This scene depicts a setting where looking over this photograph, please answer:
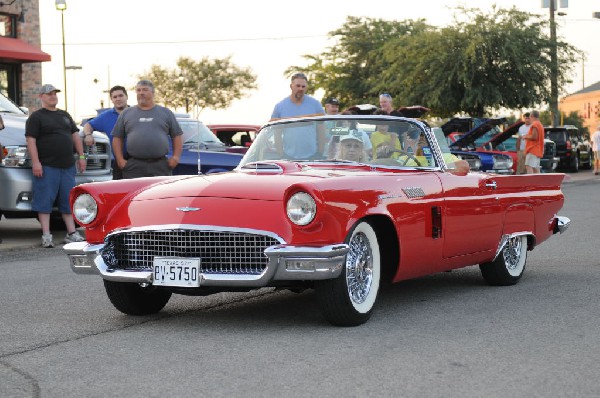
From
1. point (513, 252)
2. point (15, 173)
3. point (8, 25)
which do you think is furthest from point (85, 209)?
point (8, 25)

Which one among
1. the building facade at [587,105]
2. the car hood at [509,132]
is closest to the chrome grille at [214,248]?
the car hood at [509,132]

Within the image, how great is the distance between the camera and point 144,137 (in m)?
10.8

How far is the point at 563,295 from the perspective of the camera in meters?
7.95

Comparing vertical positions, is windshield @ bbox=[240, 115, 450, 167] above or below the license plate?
above

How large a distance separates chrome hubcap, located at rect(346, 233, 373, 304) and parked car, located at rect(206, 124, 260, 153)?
14.2 meters

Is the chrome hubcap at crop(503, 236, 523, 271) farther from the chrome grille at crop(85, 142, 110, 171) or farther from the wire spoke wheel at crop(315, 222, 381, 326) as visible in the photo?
the chrome grille at crop(85, 142, 110, 171)

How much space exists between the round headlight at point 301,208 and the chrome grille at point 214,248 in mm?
181

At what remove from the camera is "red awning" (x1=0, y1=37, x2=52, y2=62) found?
2967cm

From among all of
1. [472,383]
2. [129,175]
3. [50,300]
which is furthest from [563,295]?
[129,175]

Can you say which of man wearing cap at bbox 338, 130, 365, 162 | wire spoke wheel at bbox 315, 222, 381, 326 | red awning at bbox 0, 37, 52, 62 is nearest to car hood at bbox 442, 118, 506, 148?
man wearing cap at bbox 338, 130, 365, 162

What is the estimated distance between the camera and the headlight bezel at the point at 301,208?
20.5 ft

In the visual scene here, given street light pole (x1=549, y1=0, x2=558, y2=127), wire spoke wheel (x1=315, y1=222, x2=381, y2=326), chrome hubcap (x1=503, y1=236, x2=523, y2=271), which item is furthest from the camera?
street light pole (x1=549, y1=0, x2=558, y2=127)

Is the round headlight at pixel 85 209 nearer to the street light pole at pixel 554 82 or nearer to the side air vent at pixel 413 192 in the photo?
the side air vent at pixel 413 192

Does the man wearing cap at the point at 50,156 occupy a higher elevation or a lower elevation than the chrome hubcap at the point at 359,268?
higher
